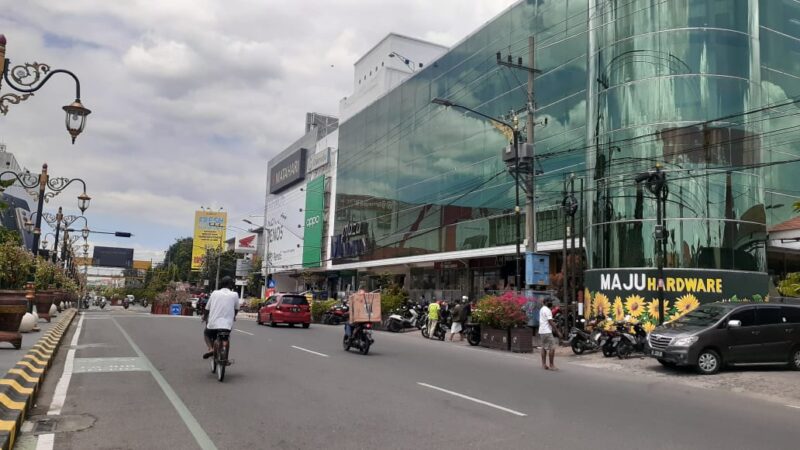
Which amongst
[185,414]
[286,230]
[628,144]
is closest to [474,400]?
[185,414]

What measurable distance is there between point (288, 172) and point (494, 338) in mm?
63557

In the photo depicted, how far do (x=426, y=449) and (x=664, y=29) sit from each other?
2349cm

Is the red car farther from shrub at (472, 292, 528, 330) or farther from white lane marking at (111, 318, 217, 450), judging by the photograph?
white lane marking at (111, 318, 217, 450)

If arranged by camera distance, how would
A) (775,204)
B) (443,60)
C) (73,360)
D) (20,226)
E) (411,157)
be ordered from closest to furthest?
1. (73,360)
2. (775,204)
3. (443,60)
4. (411,157)
5. (20,226)

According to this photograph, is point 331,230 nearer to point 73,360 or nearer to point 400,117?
point 400,117

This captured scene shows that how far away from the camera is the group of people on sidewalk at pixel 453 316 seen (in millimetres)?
24078

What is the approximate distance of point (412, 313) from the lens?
30.5 metres

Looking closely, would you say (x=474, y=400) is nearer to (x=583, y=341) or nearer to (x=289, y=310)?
(x=583, y=341)

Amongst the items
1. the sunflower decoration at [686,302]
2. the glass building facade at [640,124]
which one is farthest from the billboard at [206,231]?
the sunflower decoration at [686,302]

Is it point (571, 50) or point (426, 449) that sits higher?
point (571, 50)

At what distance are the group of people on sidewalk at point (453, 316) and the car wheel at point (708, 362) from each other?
406 inches

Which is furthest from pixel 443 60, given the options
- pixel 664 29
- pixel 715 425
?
pixel 715 425

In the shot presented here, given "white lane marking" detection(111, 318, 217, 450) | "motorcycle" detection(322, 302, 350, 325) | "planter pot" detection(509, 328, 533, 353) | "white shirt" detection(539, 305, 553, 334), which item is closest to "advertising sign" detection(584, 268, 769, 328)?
"planter pot" detection(509, 328, 533, 353)

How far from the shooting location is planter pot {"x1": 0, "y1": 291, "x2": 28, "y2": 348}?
13312mm
